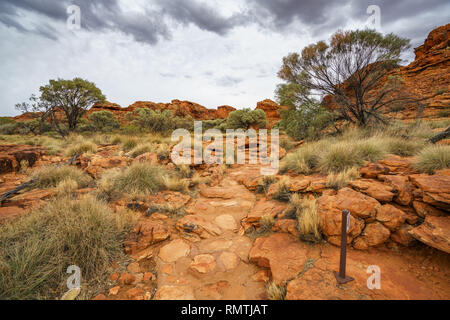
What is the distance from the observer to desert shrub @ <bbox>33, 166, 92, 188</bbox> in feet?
14.6

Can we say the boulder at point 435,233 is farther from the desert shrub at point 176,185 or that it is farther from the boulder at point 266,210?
the desert shrub at point 176,185

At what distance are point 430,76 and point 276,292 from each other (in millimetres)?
26056

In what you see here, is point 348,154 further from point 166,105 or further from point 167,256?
point 166,105

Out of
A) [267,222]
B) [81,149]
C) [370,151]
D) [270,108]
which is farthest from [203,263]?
[270,108]

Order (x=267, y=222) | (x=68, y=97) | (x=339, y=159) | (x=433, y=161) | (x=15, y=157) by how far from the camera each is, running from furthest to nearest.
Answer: (x=68, y=97), (x=15, y=157), (x=339, y=159), (x=433, y=161), (x=267, y=222)

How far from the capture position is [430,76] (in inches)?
665

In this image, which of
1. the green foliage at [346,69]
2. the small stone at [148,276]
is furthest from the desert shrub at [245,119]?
Answer: the small stone at [148,276]

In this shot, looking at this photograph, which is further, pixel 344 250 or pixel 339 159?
pixel 339 159

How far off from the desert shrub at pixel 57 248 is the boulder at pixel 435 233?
356cm

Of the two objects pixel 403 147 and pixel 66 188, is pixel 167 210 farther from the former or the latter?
pixel 403 147

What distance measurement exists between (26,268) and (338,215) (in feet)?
12.1

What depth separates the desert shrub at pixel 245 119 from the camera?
721 inches

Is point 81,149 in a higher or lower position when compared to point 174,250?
higher

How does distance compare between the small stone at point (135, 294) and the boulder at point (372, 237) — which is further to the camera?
the boulder at point (372, 237)
